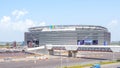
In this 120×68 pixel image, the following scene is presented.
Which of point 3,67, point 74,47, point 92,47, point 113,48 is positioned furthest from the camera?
point 74,47

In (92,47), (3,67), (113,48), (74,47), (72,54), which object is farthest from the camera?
(72,54)

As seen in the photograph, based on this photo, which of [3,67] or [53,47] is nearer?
[3,67]

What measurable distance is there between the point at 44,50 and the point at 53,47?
6.24 metres

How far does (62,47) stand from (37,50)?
57.4 ft

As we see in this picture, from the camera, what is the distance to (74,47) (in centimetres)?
16475

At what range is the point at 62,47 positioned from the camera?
589 feet

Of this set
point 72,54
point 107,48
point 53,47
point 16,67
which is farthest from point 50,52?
point 16,67

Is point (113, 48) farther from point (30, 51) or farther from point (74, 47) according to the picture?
point (30, 51)

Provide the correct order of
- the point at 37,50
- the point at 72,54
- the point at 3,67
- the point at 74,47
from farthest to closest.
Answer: the point at 37,50
the point at 72,54
the point at 74,47
the point at 3,67

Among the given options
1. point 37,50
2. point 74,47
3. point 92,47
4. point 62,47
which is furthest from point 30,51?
point 92,47

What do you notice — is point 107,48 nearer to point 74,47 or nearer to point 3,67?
point 74,47

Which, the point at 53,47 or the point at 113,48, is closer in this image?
the point at 113,48

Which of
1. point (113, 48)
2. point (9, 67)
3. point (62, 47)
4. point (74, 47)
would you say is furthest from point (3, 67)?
point (62, 47)

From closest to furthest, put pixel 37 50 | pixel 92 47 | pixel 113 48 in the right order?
pixel 113 48 → pixel 92 47 → pixel 37 50
